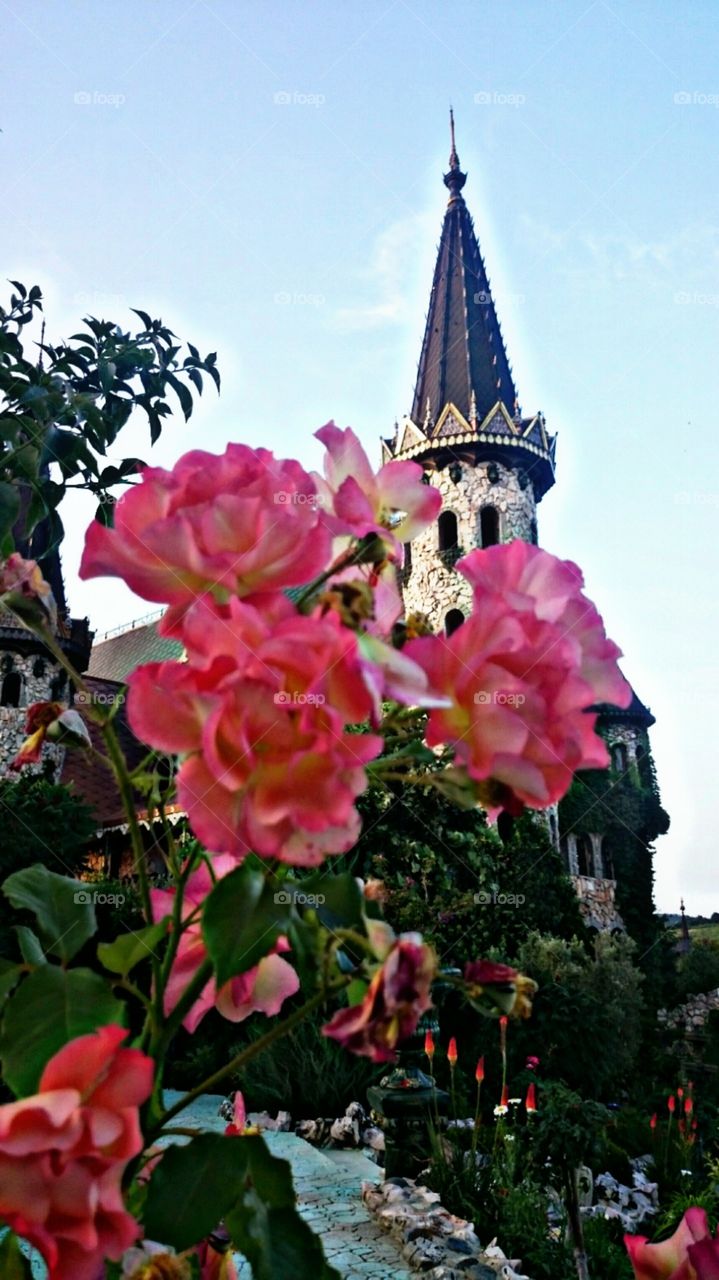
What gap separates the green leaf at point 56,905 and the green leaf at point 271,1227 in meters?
0.19

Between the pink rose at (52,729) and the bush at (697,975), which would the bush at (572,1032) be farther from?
the pink rose at (52,729)

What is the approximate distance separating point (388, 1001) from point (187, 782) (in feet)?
0.54

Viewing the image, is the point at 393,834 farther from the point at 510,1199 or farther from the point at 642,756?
the point at 642,756

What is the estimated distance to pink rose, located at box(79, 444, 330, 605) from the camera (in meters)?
0.58

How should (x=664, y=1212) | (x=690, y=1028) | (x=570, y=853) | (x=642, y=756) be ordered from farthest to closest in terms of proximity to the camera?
(x=642, y=756), (x=570, y=853), (x=690, y=1028), (x=664, y=1212)

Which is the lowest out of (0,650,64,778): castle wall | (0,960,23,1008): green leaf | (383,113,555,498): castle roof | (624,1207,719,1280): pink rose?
(624,1207,719,1280): pink rose

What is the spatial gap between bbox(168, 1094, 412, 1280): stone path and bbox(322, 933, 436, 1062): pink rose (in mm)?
2897

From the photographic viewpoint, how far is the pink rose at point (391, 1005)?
1.68 feet

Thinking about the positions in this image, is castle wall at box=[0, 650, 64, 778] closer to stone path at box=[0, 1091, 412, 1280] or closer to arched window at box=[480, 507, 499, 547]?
arched window at box=[480, 507, 499, 547]

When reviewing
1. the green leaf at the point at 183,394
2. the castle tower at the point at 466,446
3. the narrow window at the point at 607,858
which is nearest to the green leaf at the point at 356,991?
the green leaf at the point at 183,394

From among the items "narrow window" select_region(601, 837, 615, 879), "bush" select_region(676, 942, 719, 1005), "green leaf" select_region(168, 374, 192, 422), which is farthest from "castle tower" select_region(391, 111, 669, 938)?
"green leaf" select_region(168, 374, 192, 422)

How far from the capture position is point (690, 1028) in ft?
60.9

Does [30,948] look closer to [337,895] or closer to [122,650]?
[337,895]

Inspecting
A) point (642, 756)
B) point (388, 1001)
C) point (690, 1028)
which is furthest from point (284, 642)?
point (642, 756)
